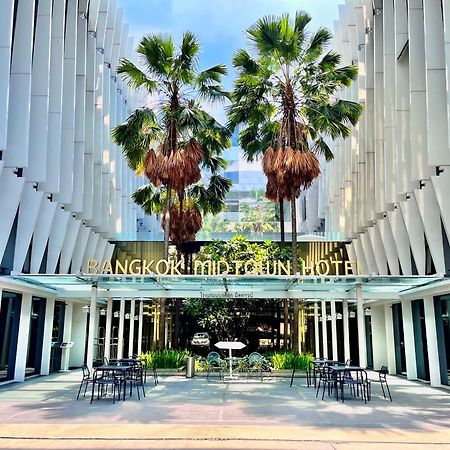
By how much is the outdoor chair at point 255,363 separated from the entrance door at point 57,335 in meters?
8.65

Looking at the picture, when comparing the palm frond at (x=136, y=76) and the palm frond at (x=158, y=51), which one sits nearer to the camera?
the palm frond at (x=158, y=51)

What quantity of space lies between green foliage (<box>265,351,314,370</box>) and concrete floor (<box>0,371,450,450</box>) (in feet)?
9.28

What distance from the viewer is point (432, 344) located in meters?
17.0

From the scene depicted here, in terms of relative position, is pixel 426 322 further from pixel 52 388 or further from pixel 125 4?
pixel 125 4

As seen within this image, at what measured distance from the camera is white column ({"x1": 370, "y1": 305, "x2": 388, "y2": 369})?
23609 mm

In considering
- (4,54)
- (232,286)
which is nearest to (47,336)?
(232,286)

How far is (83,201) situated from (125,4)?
15.1 m

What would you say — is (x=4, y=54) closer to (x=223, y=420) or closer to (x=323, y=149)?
(x=223, y=420)

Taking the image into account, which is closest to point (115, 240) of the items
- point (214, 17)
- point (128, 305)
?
point (128, 305)

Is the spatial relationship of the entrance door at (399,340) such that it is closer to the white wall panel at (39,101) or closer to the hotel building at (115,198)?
the hotel building at (115,198)

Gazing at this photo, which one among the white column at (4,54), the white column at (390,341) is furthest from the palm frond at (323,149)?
the white column at (4,54)

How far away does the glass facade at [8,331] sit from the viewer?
16484 mm

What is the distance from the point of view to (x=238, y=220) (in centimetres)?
A: 5275

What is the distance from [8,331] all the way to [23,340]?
745 millimetres
